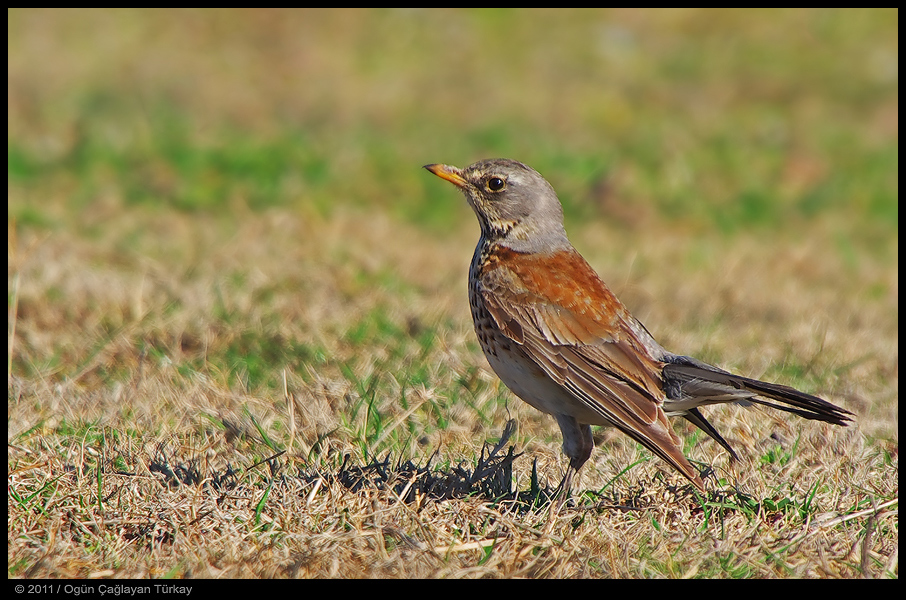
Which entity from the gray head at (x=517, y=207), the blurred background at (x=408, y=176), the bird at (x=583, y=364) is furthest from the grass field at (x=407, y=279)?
the gray head at (x=517, y=207)

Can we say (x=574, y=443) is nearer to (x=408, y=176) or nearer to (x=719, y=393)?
(x=719, y=393)

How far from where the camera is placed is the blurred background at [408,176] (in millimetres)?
6242

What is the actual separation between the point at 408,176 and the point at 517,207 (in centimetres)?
536

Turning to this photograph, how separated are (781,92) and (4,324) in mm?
10444

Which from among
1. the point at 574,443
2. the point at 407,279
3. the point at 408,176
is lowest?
the point at 407,279

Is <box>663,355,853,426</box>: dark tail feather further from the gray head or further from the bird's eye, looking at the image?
the bird's eye

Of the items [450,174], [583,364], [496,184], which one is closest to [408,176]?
[450,174]

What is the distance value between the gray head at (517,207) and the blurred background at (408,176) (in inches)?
39.4

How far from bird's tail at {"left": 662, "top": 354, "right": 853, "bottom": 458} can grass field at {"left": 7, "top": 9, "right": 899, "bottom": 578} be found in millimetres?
316

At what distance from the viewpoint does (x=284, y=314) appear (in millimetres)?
6387

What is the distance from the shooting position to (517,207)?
4824mm

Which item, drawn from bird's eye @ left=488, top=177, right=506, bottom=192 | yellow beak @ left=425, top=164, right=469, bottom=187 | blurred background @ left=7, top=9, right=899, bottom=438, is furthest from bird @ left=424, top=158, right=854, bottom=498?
blurred background @ left=7, top=9, right=899, bottom=438
